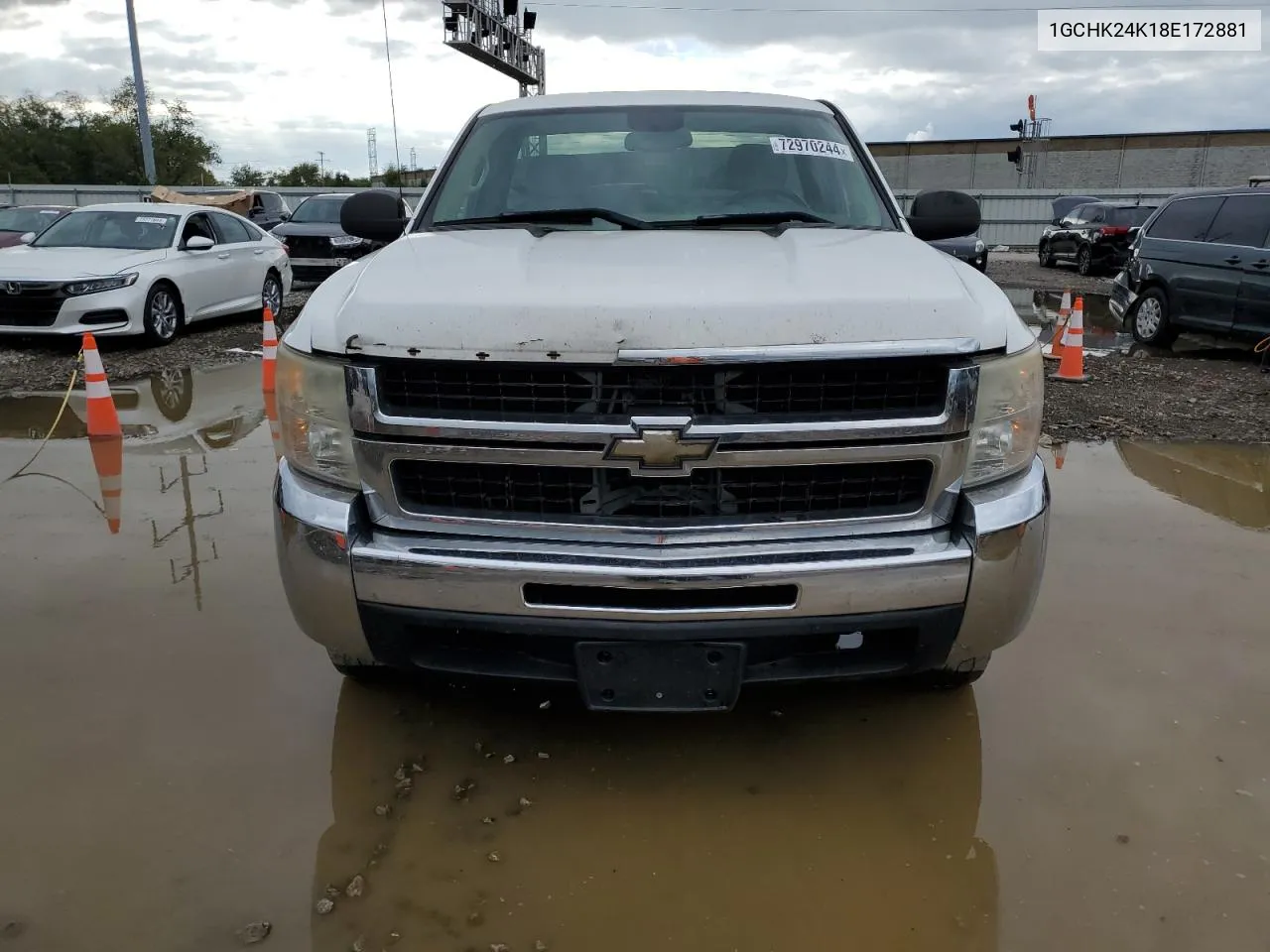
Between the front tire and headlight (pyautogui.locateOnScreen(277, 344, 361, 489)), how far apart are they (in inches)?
410

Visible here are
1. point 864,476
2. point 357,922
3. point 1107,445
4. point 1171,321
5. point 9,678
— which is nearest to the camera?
point 357,922

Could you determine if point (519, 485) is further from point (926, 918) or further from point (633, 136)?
point (633, 136)

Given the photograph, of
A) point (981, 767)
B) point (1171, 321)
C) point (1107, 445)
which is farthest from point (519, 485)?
point (1171, 321)

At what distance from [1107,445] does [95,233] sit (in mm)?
10519

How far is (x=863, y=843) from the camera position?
264 cm

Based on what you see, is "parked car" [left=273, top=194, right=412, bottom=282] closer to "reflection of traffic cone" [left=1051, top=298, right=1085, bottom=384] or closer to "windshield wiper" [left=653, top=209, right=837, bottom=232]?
"reflection of traffic cone" [left=1051, top=298, right=1085, bottom=384]

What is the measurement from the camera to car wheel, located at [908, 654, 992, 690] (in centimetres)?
301

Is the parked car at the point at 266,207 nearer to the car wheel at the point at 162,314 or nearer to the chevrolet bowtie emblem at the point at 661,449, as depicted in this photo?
the car wheel at the point at 162,314

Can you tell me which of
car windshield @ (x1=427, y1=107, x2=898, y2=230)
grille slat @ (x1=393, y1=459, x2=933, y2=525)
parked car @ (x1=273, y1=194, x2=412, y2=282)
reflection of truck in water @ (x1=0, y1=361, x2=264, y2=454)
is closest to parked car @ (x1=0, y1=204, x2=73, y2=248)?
parked car @ (x1=273, y1=194, x2=412, y2=282)

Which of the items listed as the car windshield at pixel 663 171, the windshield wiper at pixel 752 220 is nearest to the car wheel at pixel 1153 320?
the car windshield at pixel 663 171

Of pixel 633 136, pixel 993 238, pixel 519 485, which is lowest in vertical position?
pixel 993 238

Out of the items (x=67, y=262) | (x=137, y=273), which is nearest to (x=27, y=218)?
(x=67, y=262)

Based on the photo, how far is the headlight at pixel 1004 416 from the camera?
2.53 metres

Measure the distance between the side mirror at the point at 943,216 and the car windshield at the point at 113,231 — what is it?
31.0ft
